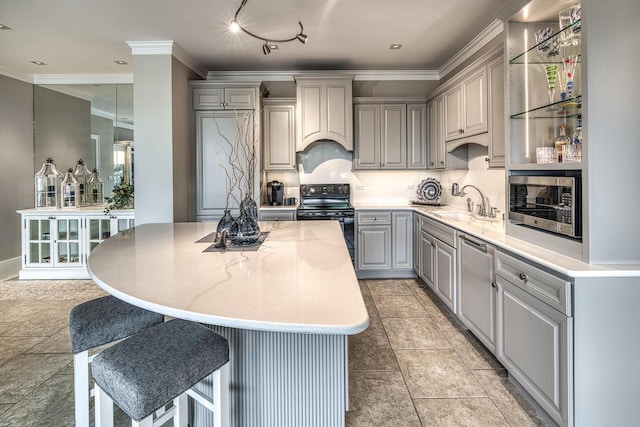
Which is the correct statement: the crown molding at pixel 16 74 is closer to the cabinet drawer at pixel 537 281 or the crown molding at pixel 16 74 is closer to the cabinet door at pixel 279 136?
the cabinet door at pixel 279 136

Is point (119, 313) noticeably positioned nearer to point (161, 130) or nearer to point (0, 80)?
point (161, 130)

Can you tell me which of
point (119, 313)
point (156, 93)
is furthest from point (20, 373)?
point (156, 93)

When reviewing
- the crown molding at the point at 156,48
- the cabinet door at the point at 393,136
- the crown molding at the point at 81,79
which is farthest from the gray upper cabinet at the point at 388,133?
the crown molding at the point at 81,79

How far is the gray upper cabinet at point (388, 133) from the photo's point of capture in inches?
183

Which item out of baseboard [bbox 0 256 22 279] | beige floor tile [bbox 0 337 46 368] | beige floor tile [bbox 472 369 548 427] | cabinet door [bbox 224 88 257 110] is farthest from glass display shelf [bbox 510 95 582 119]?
baseboard [bbox 0 256 22 279]

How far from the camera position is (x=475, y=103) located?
3232 mm

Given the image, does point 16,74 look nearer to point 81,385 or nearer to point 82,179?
point 82,179

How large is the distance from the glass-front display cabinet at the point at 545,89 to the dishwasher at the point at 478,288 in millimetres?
653

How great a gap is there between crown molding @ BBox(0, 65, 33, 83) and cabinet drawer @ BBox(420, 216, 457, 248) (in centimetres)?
559

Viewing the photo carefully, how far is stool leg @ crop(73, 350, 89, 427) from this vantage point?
1.53m

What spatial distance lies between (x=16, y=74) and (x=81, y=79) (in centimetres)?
75

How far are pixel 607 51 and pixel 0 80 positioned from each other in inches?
245

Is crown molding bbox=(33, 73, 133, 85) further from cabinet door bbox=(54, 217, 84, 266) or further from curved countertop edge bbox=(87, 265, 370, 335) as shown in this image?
A: curved countertop edge bbox=(87, 265, 370, 335)

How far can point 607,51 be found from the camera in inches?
66.4
